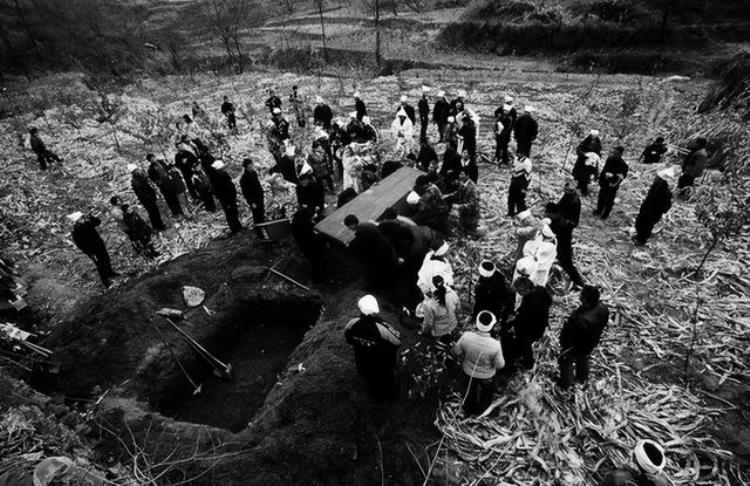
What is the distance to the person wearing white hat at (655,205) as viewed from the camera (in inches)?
283

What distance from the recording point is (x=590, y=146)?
9219 mm

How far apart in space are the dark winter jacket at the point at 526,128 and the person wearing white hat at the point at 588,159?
1.40 m

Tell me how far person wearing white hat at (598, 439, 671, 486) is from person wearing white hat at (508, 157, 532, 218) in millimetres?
5948

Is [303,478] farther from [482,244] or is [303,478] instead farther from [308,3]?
[308,3]

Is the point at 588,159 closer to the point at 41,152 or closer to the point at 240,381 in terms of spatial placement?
the point at 240,381

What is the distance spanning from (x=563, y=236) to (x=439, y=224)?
2.47 m

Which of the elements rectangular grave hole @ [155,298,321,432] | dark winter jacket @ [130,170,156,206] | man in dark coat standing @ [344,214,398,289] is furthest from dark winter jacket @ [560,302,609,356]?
dark winter jacket @ [130,170,156,206]

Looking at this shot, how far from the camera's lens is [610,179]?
8.28 m

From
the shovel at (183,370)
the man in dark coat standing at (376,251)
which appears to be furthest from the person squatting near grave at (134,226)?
the man in dark coat standing at (376,251)

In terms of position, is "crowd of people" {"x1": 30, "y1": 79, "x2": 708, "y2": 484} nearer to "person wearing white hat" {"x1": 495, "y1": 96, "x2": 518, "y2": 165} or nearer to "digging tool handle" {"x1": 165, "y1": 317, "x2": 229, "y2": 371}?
"person wearing white hat" {"x1": 495, "y1": 96, "x2": 518, "y2": 165}

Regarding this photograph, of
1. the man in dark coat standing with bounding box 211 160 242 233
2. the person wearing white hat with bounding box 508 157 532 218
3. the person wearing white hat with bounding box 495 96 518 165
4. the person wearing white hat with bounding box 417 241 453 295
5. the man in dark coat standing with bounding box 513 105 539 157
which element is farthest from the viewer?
the person wearing white hat with bounding box 495 96 518 165

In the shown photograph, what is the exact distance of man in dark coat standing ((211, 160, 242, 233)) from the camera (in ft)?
28.6

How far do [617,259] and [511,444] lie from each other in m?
4.92

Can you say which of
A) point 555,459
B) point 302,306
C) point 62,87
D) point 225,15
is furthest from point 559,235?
point 225,15
